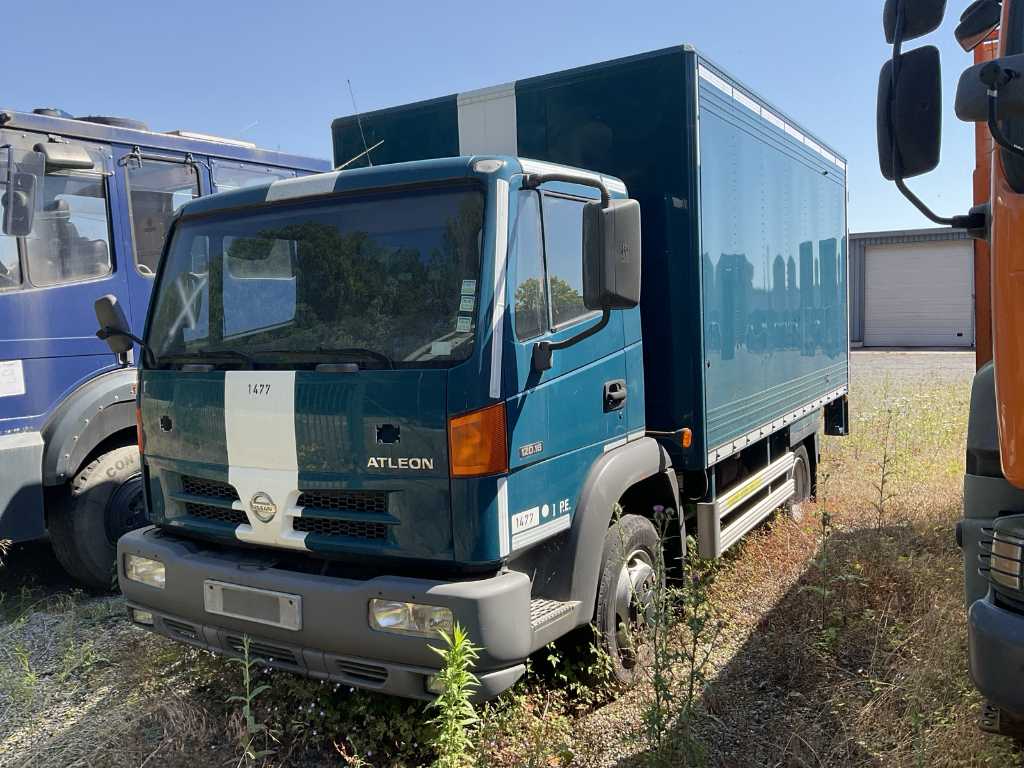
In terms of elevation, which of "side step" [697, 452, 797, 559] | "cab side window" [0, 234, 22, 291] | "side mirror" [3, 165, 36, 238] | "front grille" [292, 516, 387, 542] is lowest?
"side step" [697, 452, 797, 559]


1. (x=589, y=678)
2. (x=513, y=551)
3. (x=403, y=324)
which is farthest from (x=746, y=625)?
(x=403, y=324)

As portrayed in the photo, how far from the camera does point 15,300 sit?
4902 mm

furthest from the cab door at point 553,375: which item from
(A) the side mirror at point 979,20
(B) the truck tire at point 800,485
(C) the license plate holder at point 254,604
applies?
(B) the truck tire at point 800,485

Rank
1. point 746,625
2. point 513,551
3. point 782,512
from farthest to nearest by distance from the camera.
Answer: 1. point 782,512
2. point 746,625
3. point 513,551

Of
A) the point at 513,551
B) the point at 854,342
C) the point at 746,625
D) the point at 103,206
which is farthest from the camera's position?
the point at 854,342

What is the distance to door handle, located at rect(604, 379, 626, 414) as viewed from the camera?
3.76 meters

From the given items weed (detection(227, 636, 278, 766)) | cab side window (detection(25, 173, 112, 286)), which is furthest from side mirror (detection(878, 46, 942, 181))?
cab side window (detection(25, 173, 112, 286))

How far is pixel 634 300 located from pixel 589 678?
1772 millimetres

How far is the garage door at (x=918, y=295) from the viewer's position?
27.7 m

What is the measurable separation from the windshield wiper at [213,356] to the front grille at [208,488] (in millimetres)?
514

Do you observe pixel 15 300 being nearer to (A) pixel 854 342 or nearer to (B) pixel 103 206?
(B) pixel 103 206

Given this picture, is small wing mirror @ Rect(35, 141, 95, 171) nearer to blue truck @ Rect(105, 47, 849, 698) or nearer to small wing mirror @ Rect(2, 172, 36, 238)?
small wing mirror @ Rect(2, 172, 36, 238)

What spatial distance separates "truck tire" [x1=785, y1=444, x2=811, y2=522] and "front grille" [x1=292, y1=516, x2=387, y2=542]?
450cm

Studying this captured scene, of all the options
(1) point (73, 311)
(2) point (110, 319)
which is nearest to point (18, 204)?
(1) point (73, 311)
